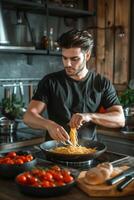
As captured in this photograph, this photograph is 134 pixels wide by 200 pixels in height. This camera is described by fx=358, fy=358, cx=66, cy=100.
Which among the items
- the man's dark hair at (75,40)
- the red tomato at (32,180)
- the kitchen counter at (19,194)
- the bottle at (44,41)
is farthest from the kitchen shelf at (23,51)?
the red tomato at (32,180)

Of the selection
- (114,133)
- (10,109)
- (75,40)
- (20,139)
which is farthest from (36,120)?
(10,109)

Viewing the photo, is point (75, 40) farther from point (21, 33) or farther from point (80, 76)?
point (21, 33)

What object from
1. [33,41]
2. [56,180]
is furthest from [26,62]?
[56,180]

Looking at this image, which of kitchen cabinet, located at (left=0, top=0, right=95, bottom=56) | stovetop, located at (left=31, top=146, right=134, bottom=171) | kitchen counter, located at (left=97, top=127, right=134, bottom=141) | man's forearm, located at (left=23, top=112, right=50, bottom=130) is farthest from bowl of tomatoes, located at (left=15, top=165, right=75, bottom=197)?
kitchen cabinet, located at (left=0, top=0, right=95, bottom=56)

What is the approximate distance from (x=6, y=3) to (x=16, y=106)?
3.40 feet

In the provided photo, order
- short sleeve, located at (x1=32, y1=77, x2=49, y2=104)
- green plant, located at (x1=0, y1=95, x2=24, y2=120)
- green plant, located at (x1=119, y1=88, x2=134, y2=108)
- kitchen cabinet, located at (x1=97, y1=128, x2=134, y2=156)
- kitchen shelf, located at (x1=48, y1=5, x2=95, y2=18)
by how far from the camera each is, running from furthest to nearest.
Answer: kitchen shelf, located at (x1=48, y1=5, x2=95, y2=18) < green plant, located at (x1=119, y1=88, x2=134, y2=108) < green plant, located at (x1=0, y1=95, x2=24, y2=120) < kitchen cabinet, located at (x1=97, y1=128, x2=134, y2=156) < short sleeve, located at (x1=32, y1=77, x2=49, y2=104)

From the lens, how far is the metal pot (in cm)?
349

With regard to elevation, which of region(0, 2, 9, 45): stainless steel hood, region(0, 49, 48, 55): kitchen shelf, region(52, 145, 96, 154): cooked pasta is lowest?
region(52, 145, 96, 154): cooked pasta

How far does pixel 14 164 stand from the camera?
1762 millimetres

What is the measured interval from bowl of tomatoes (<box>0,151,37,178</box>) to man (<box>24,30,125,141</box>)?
0.46 metres

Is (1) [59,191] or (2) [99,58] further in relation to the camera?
(2) [99,58]

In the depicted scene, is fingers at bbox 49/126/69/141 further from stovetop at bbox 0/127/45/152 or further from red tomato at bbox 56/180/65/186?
stovetop at bbox 0/127/45/152

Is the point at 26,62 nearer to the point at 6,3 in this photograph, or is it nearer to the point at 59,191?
the point at 6,3

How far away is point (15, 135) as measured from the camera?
137 inches
